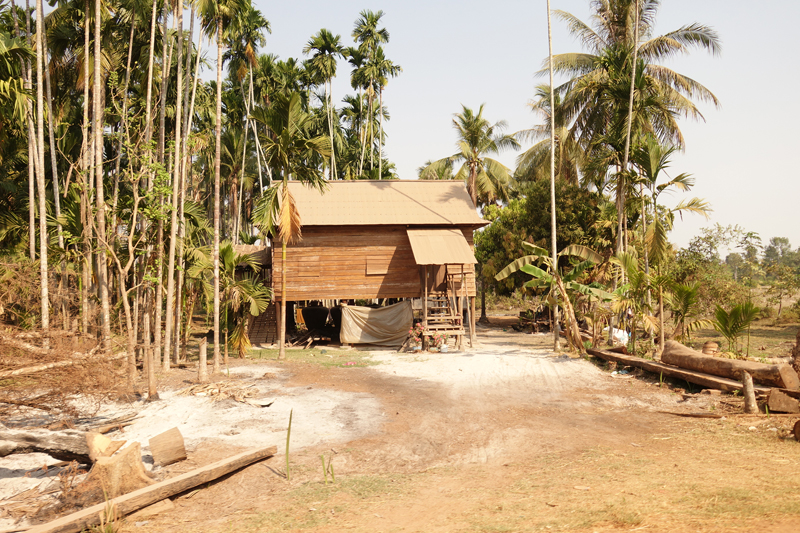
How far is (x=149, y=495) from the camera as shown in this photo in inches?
254

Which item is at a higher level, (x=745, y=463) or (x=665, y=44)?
(x=665, y=44)

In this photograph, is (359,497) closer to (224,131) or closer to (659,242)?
(659,242)

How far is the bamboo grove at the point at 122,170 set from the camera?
12.2m

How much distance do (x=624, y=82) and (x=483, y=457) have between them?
16.3m

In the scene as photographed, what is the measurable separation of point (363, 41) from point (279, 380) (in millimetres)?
29318

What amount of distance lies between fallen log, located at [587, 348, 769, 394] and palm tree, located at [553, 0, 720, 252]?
539cm

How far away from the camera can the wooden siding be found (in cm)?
2198

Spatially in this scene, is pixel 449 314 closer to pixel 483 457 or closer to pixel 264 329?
pixel 264 329

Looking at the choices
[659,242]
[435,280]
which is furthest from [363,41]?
[659,242]

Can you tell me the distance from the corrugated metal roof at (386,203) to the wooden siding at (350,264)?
1.60 ft

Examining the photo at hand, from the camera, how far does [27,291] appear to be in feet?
30.7

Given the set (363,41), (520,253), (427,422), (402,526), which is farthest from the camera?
(363,41)

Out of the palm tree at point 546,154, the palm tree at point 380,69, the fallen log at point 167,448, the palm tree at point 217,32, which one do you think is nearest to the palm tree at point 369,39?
the palm tree at point 380,69

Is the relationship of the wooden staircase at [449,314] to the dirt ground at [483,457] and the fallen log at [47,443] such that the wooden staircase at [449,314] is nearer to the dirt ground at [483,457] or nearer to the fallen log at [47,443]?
the dirt ground at [483,457]
